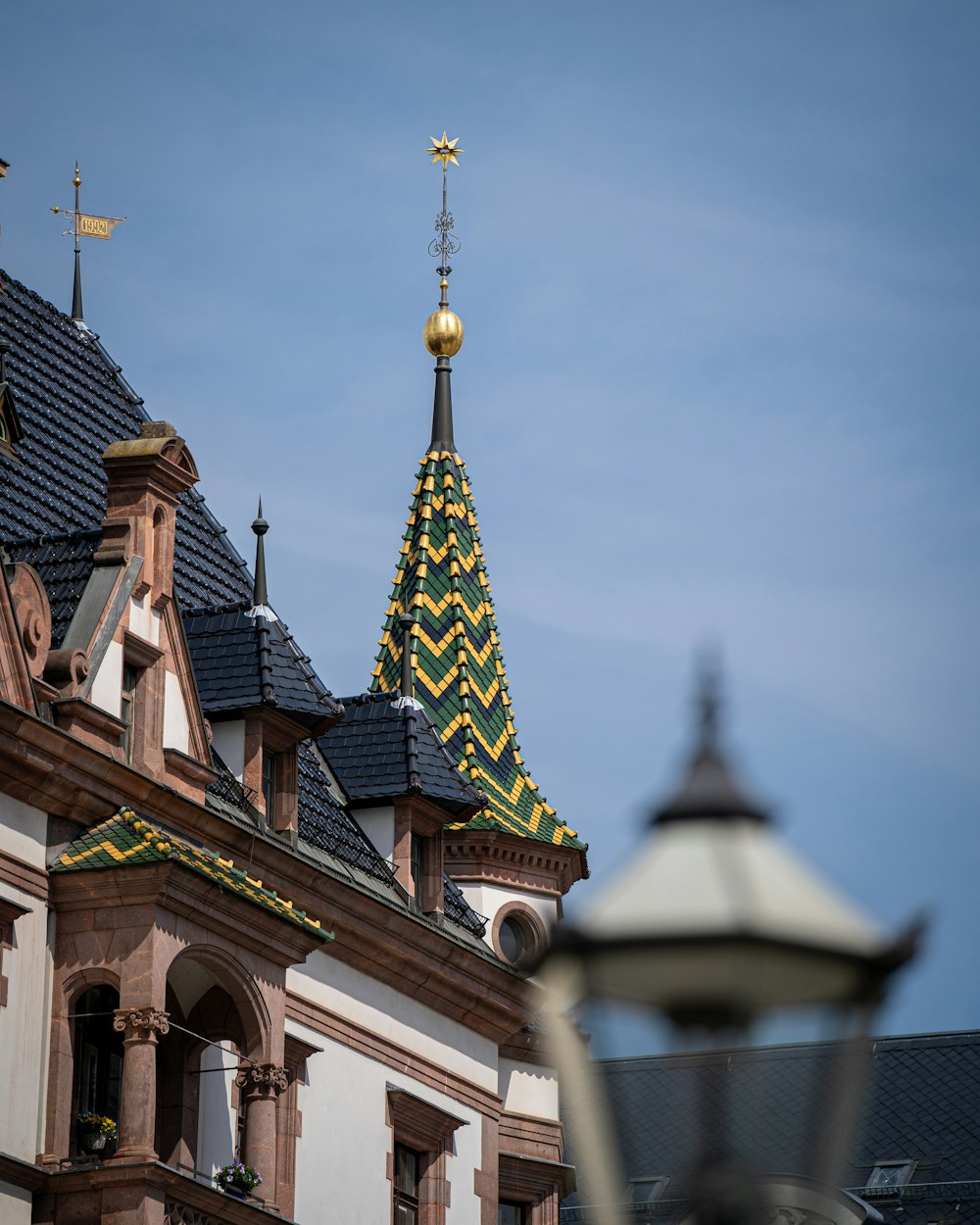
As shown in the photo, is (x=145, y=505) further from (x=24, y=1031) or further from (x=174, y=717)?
(x=24, y=1031)

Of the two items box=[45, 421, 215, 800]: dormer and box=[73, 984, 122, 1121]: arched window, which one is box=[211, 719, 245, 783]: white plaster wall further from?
box=[73, 984, 122, 1121]: arched window

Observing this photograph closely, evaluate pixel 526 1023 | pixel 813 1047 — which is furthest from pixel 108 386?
pixel 813 1047

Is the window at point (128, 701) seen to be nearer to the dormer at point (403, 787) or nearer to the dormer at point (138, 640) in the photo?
the dormer at point (138, 640)

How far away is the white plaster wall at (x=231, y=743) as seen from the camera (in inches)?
1270

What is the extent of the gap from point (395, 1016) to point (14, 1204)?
28.4ft

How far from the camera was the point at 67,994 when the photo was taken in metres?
27.0

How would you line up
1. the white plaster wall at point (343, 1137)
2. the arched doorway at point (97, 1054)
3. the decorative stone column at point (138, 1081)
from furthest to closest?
the white plaster wall at point (343, 1137) < the arched doorway at point (97, 1054) < the decorative stone column at point (138, 1081)

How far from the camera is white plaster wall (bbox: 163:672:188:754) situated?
29750 mm

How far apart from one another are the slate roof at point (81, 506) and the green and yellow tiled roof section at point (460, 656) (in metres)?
3.20

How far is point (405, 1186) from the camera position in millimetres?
33312

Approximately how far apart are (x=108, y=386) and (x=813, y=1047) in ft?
100

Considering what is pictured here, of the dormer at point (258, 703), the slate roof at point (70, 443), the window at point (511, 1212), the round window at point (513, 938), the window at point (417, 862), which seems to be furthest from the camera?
A: the round window at point (513, 938)

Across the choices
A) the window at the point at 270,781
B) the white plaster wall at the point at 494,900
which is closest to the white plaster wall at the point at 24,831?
the window at the point at 270,781

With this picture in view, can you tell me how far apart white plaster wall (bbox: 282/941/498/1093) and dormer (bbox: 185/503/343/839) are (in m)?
1.77
